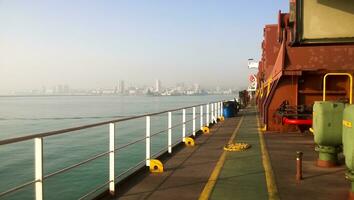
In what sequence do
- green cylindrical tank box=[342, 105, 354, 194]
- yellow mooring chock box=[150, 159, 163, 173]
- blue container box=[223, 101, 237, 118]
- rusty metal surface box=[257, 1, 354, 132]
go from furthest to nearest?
blue container box=[223, 101, 237, 118] < rusty metal surface box=[257, 1, 354, 132] < yellow mooring chock box=[150, 159, 163, 173] < green cylindrical tank box=[342, 105, 354, 194]

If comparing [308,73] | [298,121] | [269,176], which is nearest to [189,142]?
[298,121]

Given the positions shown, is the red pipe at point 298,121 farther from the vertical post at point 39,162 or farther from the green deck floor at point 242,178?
the vertical post at point 39,162

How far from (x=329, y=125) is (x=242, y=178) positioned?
6.96 feet

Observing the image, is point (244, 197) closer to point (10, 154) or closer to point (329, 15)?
point (329, 15)

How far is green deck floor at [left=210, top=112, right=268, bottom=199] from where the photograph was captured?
6.72 m

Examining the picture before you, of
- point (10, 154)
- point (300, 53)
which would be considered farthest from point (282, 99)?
point (10, 154)

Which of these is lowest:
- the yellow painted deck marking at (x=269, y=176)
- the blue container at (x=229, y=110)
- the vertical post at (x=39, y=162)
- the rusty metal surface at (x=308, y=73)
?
the yellow painted deck marking at (x=269, y=176)

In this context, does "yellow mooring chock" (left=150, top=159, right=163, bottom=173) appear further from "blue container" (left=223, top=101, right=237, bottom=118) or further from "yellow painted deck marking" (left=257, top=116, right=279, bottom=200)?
"blue container" (left=223, top=101, right=237, bottom=118)

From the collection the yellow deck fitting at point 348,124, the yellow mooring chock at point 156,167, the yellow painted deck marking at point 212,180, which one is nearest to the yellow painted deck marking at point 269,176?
the yellow painted deck marking at point 212,180

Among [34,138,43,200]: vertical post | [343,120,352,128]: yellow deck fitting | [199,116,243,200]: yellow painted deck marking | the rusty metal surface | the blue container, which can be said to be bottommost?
[199,116,243,200]: yellow painted deck marking

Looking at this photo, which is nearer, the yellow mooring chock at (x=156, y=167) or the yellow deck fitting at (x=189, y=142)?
the yellow mooring chock at (x=156, y=167)

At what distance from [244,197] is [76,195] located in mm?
9709

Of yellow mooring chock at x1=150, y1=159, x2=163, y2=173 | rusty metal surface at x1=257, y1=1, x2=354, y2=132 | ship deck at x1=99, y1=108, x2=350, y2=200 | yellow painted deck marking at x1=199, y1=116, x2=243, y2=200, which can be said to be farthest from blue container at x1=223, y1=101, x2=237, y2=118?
yellow mooring chock at x1=150, y1=159, x2=163, y2=173

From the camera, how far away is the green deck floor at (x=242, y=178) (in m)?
6.72
